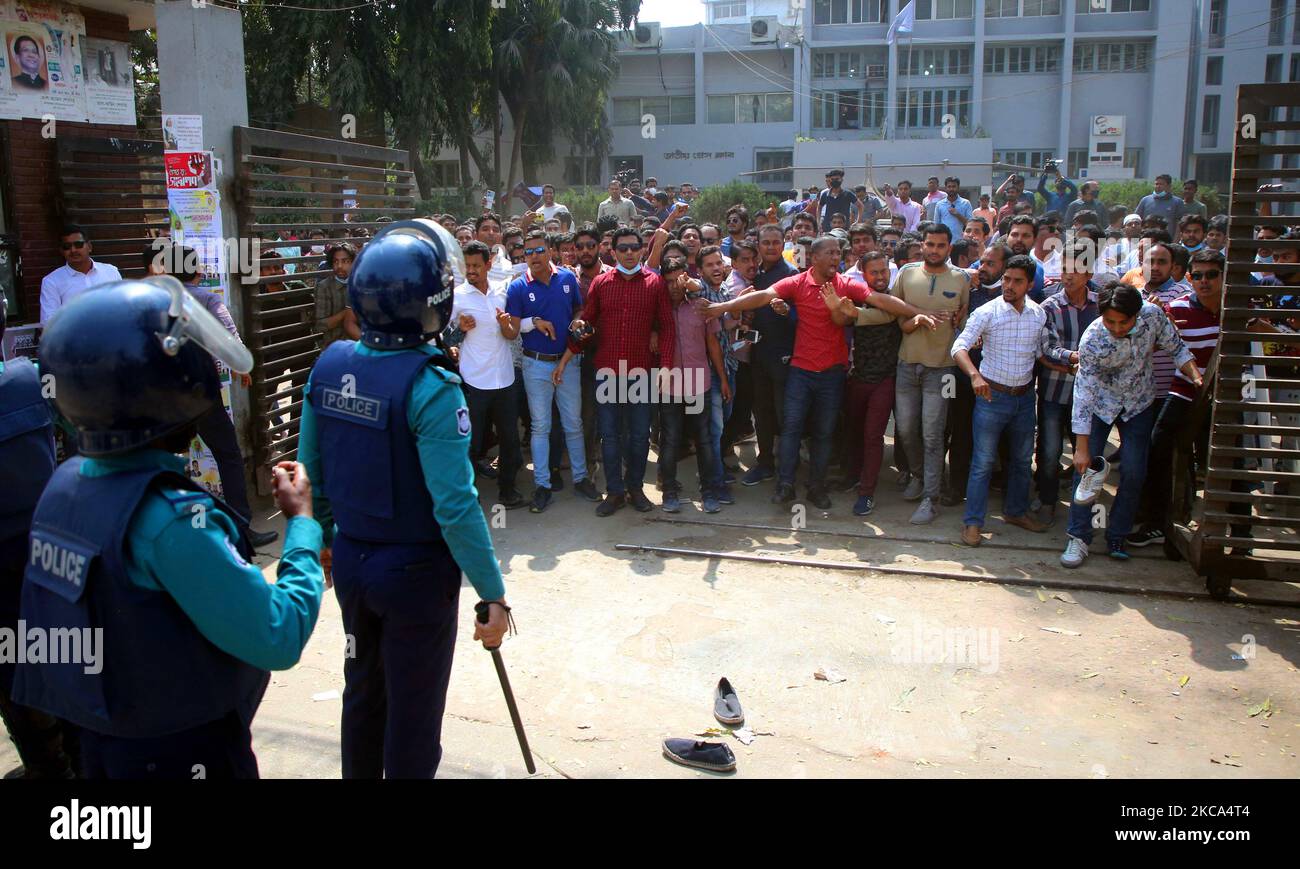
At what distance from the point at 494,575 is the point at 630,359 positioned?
4638mm

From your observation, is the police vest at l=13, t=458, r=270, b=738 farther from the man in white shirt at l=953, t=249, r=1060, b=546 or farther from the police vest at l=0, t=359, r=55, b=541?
the man in white shirt at l=953, t=249, r=1060, b=546

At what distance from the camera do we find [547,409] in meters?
8.03

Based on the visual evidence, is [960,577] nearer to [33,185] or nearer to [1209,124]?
[33,185]

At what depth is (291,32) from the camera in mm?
23078

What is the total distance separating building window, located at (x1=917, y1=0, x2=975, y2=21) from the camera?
134ft

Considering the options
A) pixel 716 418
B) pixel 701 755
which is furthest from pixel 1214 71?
pixel 701 755

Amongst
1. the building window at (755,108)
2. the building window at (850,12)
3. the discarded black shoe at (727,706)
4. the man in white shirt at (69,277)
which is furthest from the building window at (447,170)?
the discarded black shoe at (727,706)

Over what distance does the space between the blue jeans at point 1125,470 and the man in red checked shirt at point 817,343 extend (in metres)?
1.54

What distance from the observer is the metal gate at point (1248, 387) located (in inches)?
217

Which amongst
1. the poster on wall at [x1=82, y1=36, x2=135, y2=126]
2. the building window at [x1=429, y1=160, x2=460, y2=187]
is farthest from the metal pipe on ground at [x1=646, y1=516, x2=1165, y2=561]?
the building window at [x1=429, y1=160, x2=460, y2=187]

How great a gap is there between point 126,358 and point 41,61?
890cm

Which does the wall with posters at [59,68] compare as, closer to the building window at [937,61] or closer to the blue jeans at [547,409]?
the blue jeans at [547,409]
